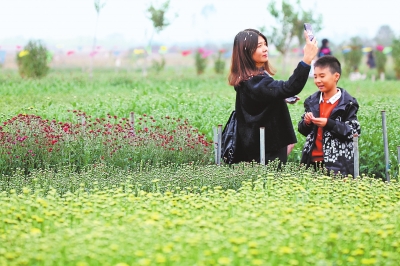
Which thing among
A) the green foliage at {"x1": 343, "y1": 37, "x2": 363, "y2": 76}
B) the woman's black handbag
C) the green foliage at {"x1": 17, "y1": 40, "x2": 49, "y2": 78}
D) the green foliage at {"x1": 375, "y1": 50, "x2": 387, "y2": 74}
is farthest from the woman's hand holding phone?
the green foliage at {"x1": 375, "y1": 50, "x2": 387, "y2": 74}

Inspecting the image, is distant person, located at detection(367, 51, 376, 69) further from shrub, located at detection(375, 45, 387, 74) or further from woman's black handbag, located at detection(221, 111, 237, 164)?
woman's black handbag, located at detection(221, 111, 237, 164)

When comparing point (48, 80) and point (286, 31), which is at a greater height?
point (286, 31)

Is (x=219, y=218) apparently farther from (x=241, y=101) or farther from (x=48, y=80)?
(x=48, y=80)

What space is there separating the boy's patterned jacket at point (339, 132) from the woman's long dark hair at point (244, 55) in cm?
63

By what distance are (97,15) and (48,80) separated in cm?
518

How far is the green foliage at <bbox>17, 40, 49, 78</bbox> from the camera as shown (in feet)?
61.3

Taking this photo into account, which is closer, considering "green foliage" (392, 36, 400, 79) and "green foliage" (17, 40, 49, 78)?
"green foliage" (17, 40, 49, 78)

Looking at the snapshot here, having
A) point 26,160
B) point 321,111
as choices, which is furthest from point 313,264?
point 26,160

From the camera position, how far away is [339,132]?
5.64 meters

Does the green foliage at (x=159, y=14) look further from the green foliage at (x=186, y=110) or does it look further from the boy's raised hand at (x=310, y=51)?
the boy's raised hand at (x=310, y=51)

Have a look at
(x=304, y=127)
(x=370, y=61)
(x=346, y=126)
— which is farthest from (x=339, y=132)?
(x=370, y=61)

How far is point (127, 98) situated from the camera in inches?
437

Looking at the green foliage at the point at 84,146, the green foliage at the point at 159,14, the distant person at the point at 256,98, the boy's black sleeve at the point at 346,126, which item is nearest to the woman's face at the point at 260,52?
the distant person at the point at 256,98

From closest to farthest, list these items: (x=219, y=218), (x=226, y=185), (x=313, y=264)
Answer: (x=313, y=264) < (x=219, y=218) < (x=226, y=185)
